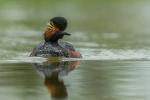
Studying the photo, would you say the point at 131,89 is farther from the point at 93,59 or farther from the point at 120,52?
the point at 120,52

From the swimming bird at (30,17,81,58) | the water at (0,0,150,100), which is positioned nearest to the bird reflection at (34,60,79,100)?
the water at (0,0,150,100)

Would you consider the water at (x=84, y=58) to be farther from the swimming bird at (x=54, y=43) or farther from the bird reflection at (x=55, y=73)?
the swimming bird at (x=54, y=43)

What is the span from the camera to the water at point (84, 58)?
10.4 metres

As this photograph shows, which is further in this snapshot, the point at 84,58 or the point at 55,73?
the point at 84,58

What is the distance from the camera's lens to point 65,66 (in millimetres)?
14219

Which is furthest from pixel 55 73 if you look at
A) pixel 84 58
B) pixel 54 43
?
pixel 84 58

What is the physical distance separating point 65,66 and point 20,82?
2965 millimetres

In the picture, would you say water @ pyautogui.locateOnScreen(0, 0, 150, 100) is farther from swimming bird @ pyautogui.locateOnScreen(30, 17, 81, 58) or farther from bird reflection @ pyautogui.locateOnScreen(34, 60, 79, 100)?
swimming bird @ pyautogui.locateOnScreen(30, 17, 81, 58)

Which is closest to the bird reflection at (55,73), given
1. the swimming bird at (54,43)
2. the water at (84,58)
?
the water at (84,58)

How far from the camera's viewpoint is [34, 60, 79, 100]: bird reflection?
33.7 feet

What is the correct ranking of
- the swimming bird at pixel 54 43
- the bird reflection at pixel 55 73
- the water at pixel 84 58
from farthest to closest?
1. the swimming bird at pixel 54 43
2. the water at pixel 84 58
3. the bird reflection at pixel 55 73

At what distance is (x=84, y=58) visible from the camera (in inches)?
643

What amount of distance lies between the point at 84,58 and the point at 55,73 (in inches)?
143

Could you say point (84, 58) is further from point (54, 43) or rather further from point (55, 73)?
point (55, 73)
